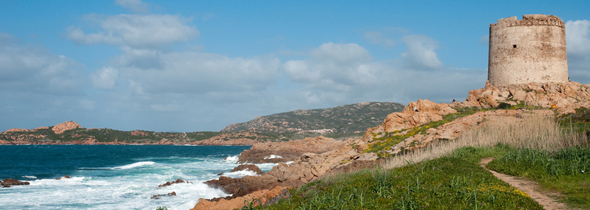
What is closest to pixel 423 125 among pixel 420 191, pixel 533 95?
pixel 533 95

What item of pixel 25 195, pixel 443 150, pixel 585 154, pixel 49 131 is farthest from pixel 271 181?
pixel 49 131

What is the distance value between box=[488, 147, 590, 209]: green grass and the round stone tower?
1505 cm

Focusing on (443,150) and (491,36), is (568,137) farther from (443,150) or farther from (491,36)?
(491,36)

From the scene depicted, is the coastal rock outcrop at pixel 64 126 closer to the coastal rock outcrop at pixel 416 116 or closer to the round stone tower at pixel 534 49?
the coastal rock outcrop at pixel 416 116

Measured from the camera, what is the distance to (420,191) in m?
9.48

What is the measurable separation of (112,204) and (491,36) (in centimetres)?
2511

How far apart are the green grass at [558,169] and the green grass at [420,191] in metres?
0.85

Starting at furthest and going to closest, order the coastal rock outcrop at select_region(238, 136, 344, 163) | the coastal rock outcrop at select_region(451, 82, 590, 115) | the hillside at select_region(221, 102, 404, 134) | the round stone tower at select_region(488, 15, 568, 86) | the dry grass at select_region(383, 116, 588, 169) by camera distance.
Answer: the hillside at select_region(221, 102, 404, 134) < the coastal rock outcrop at select_region(238, 136, 344, 163) < the round stone tower at select_region(488, 15, 568, 86) < the coastal rock outcrop at select_region(451, 82, 590, 115) < the dry grass at select_region(383, 116, 588, 169)

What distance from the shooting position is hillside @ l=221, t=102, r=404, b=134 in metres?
157

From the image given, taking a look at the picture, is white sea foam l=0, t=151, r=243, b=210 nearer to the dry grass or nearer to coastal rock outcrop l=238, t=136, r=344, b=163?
the dry grass

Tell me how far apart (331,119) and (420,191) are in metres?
161

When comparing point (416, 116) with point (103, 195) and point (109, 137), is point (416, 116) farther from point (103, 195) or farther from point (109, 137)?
point (109, 137)

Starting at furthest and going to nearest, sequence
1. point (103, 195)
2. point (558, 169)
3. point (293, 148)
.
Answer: point (293, 148)
point (103, 195)
point (558, 169)

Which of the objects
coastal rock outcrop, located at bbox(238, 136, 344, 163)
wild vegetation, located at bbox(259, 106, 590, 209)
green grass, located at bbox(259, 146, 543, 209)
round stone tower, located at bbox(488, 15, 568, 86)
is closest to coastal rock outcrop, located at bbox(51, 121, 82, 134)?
coastal rock outcrop, located at bbox(238, 136, 344, 163)
